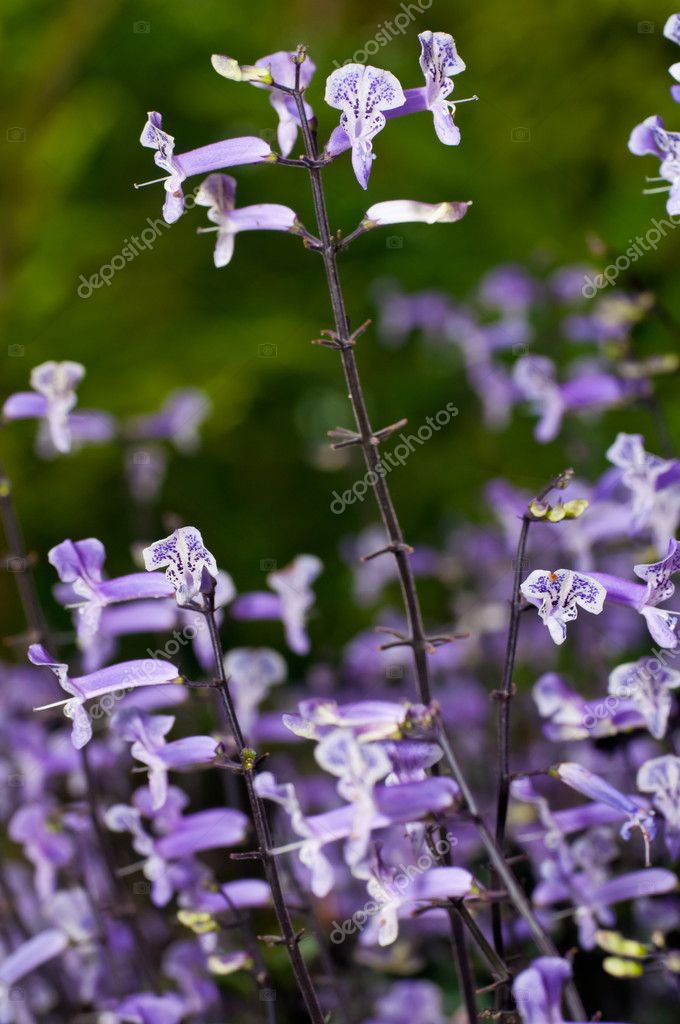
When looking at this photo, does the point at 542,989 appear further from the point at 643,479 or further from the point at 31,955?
the point at 31,955

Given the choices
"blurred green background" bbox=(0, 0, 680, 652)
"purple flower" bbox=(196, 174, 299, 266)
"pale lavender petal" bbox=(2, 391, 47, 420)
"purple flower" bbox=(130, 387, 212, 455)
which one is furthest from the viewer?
"blurred green background" bbox=(0, 0, 680, 652)

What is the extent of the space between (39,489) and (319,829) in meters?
1.72

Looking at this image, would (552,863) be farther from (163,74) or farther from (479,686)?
(163,74)

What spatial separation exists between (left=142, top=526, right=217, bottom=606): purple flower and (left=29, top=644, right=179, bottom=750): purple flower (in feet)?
0.23

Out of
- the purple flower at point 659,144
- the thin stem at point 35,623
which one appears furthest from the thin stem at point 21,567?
the purple flower at point 659,144

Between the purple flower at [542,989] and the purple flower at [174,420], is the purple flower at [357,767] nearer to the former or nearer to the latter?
the purple flower at [542,989]

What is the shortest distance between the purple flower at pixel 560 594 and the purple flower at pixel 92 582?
0.89ft

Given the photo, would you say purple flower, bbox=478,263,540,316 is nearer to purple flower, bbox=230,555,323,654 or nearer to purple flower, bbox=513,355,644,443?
purple flower, bbox=513,355,644,443

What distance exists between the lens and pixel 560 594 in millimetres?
721

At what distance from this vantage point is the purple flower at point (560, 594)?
0.70 meters

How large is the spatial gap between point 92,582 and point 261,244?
186 cm

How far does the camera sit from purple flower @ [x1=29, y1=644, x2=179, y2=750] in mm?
737


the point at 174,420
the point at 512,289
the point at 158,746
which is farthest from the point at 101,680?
the point at 512,289

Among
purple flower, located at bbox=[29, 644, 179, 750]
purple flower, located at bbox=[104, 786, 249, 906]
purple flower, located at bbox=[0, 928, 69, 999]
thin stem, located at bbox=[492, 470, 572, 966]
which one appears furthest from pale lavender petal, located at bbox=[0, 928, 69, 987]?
thin stem, located at bbox=[492, 470, 572, 966]
